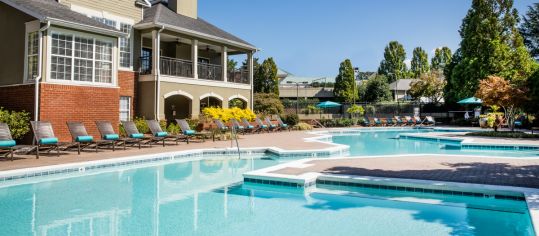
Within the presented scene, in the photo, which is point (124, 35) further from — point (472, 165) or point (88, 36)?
point (472, 165)

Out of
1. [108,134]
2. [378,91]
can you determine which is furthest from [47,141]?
[378,91]

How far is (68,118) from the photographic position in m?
14.2

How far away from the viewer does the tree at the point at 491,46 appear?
3244cm

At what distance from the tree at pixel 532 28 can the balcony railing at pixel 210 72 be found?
1347 inches

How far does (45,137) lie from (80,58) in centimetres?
353

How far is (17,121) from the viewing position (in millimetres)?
13086

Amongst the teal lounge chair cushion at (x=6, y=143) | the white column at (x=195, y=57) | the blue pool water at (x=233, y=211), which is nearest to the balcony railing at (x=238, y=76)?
the white column at (x=195, y=57)

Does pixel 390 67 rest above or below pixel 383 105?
above

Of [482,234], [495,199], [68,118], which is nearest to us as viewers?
[482,234]

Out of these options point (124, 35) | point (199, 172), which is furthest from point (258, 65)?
point (199, 172)

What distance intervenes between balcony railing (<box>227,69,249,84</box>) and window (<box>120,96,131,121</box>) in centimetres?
664

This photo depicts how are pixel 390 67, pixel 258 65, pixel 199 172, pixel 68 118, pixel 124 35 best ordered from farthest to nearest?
pixel 390 67
pixel 258 65
pixel 124 35
pixel 68 118
pixel 199 172

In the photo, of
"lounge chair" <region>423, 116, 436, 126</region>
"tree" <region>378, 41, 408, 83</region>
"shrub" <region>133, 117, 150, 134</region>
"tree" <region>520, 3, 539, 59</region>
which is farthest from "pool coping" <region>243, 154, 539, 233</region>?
"tree" <region>378, 41, 408, 83</region>

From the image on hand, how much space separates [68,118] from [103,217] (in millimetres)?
9383
